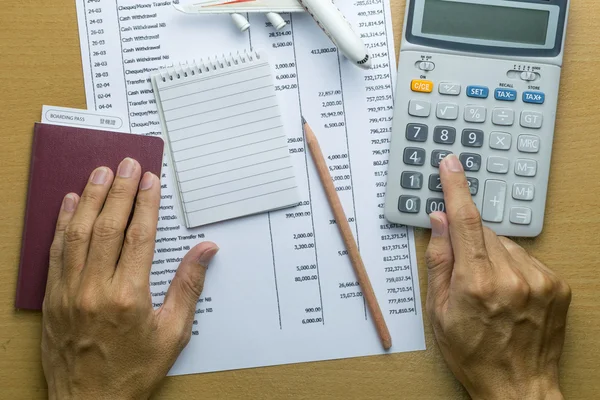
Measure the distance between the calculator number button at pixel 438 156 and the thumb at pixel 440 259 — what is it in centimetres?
5

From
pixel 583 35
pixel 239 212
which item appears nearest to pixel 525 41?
pixel 583 35

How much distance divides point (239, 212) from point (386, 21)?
256 mm

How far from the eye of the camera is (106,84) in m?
0.69

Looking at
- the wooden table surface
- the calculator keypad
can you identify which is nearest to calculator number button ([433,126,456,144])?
the calculator keypad

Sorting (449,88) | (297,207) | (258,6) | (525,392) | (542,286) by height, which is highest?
(258,6)

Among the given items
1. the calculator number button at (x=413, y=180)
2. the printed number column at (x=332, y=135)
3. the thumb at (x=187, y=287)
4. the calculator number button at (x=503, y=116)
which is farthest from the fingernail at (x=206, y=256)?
the calculator number button at (x=503, y=116)

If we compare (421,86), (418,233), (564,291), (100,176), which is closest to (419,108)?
(421,86)

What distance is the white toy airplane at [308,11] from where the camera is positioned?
26.0 inches

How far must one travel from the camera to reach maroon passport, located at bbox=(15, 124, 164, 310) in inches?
27.0

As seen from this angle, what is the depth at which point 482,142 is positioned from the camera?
2.18 ft

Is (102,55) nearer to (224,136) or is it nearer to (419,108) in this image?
(224,136)

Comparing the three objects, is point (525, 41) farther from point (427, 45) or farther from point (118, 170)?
point (118, 170)

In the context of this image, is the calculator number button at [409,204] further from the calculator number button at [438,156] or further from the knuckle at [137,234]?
the knuckle at [137,234]

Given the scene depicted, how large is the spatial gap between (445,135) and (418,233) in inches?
4.2
